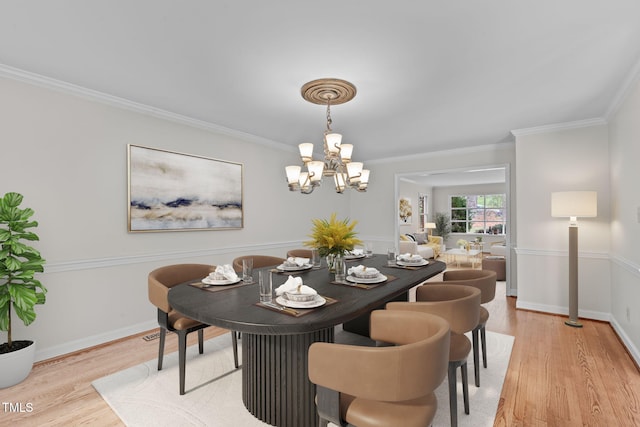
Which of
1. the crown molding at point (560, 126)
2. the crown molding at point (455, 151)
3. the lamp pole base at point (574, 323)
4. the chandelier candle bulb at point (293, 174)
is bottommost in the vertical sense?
the lamp pole base at point (574, 323)

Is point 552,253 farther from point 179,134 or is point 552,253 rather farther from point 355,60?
point 179,134

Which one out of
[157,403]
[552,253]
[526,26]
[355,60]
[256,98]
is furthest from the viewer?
Result: [552,253]

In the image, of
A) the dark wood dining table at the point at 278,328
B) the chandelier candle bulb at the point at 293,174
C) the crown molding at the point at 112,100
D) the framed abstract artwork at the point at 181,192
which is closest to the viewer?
the dark wood dining table at the point at 278,328

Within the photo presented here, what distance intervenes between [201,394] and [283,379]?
32.8 inches

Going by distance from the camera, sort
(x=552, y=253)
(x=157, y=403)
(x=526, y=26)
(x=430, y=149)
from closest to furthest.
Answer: (x=526, y=26)
(x=157, y=403)
(x=552, y=253)
(x=430, y=149)

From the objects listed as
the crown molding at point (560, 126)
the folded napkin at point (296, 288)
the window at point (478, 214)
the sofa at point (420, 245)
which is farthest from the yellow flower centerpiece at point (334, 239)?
the window at point (478, 214)

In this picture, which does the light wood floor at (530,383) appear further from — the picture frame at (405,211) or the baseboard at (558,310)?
the picture frame at (405,211)

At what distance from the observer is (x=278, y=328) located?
1.38 metres

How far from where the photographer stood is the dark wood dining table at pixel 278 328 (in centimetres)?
146

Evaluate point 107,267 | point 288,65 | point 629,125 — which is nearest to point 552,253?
point 629,125

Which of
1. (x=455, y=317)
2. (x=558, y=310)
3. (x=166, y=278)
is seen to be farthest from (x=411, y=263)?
(x=558, y=310)

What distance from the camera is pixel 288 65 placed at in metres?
2.43

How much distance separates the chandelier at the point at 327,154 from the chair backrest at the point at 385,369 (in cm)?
176

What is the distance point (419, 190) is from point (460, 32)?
9.50m
